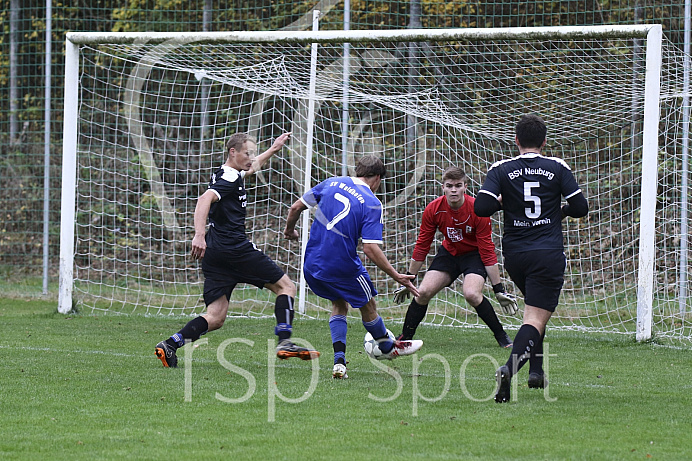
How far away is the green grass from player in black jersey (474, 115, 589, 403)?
64cm

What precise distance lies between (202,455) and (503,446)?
61.6 inches

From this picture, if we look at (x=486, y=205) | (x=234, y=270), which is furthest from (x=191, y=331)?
(x=486, y=205)

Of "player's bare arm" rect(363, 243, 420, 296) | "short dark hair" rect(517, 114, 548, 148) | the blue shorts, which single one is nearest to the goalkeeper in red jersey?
the blue shorts

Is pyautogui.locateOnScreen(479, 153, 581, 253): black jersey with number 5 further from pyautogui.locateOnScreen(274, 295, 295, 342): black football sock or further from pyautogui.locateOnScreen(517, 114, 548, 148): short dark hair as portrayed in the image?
pyautogui.locateOnScreen(274, 295, 295, 342): black football sock

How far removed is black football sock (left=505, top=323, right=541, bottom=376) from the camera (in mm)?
5641

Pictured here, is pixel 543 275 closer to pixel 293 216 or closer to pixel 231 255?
pixel 293 216

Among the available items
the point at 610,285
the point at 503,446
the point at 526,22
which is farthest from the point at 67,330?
the point at 526,22

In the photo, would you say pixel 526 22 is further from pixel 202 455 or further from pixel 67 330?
pixel 202 455

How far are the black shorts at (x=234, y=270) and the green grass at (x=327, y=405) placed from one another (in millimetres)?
677

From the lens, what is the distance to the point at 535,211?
5.91 metres

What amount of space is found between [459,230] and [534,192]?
2818 millimetres

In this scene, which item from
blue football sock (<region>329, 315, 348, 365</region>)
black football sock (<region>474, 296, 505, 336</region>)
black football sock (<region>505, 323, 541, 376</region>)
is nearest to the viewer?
black football sock (<region>505, 323, 541, 376</region>)

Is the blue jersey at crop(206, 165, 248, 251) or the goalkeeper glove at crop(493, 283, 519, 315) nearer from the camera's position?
the blue jersey at crop(206, 165, 248, 251)

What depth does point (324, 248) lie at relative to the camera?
21.7 feet
